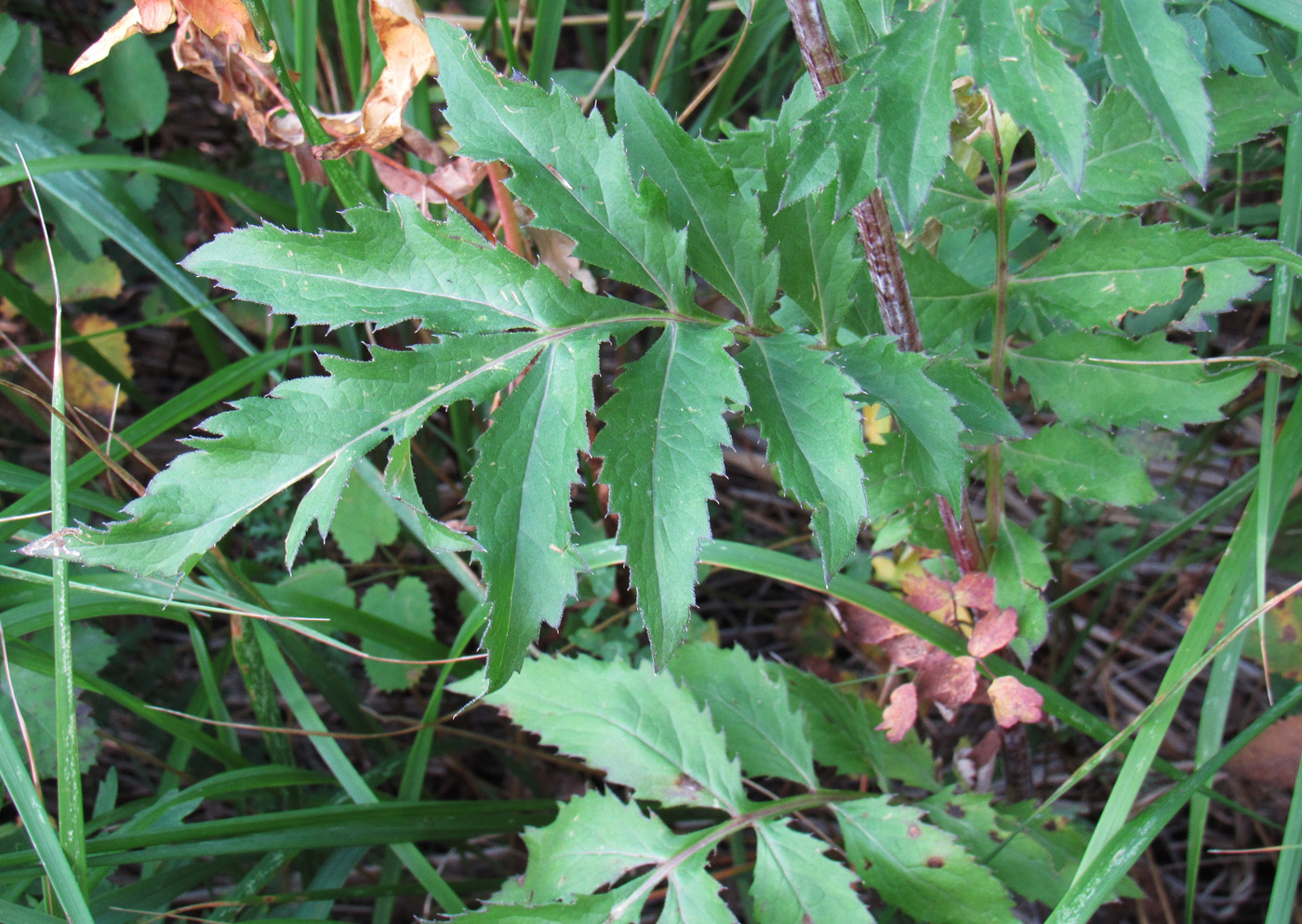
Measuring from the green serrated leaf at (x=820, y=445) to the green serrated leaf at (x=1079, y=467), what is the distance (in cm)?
54

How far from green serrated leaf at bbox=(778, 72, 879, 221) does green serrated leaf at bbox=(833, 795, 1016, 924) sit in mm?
948

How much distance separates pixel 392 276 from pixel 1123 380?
97cm

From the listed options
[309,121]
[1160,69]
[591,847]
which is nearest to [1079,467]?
[1160,69]

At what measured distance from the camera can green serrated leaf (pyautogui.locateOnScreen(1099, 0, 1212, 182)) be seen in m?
0.74

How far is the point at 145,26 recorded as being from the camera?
1.21 meters

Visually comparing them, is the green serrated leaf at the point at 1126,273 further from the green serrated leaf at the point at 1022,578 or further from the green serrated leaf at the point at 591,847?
the green serrated leaf at the point at 591,847

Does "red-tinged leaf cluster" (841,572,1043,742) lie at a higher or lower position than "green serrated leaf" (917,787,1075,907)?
higher

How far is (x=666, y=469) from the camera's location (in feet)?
3.12

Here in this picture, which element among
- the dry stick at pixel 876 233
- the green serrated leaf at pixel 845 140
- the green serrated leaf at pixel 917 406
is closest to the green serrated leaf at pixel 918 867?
the dry stick at pixel 876 233

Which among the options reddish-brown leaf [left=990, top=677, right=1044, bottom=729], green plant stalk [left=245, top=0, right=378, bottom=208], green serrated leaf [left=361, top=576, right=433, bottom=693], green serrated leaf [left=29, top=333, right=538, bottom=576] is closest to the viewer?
green serrated leaf [left=29, top=333, right=538, bottom=576]

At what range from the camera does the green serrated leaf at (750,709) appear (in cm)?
→ 152

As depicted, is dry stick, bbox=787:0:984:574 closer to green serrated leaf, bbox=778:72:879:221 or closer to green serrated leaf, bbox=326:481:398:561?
green serrated leaf, bbox=778:72:879:221

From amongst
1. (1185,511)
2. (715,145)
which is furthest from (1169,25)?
(1185,511)

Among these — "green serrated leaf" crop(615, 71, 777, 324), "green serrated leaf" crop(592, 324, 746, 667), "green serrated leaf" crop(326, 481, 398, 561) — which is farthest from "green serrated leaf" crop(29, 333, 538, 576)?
"green serrated leaf" crop(326, 481, 398, 561)
